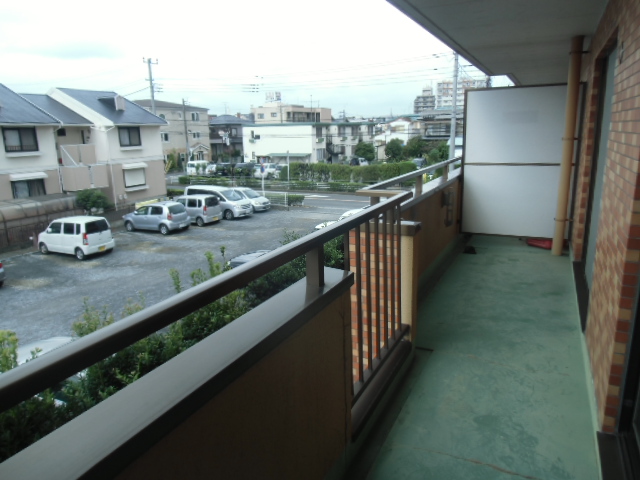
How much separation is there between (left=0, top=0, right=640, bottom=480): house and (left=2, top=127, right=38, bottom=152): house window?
222 inches

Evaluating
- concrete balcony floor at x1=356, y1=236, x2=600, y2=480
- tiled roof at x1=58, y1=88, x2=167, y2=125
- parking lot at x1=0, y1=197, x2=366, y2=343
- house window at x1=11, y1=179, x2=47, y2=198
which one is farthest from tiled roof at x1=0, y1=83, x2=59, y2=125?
concrete balcony floor at x1=356, y1=236, x2=600, y2=480

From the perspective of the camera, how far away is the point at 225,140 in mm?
15336

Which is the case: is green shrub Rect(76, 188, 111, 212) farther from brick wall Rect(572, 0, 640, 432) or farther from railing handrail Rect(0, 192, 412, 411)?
brick wall Rect(572, 0, 640, 432)

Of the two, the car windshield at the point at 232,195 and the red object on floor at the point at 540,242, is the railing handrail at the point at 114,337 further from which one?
the car windshield at the point at 232,195

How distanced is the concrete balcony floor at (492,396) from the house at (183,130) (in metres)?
11.1

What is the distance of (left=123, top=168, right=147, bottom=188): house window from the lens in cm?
936

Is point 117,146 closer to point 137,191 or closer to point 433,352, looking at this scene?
point 137,191

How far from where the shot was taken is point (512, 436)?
1.77 m

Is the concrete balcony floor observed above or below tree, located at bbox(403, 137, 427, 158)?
below

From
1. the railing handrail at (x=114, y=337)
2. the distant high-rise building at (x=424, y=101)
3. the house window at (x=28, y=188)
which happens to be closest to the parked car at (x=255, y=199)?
the house window at (x=28, y=188)

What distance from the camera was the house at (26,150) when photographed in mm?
5684

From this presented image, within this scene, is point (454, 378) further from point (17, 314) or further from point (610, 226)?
A: point (17, 314)

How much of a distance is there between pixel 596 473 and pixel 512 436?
1.00ft

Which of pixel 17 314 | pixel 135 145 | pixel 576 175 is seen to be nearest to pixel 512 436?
pixel 576 175
